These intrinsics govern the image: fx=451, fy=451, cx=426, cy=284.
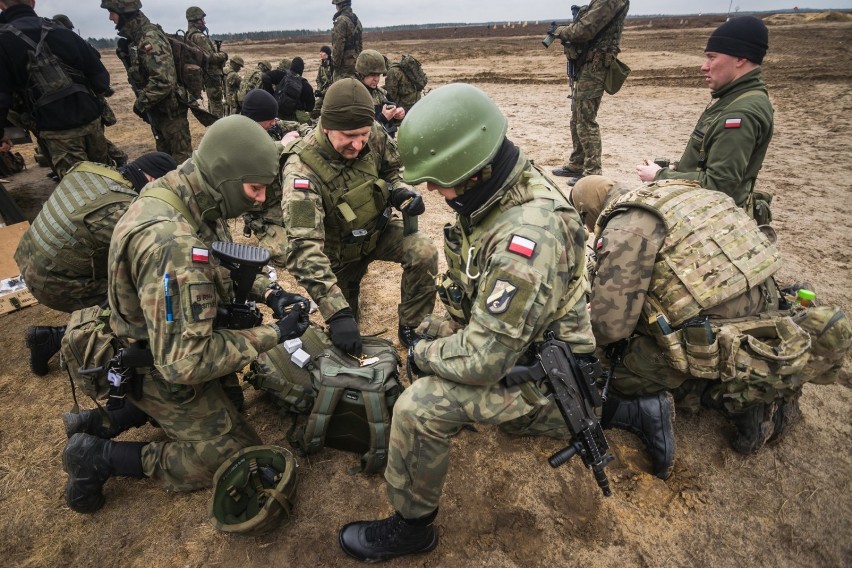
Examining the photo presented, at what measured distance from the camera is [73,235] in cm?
289

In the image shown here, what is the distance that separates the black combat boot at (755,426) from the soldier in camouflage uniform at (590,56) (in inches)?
212

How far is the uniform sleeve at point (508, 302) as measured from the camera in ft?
6.30

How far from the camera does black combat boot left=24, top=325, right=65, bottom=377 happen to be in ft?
12.2

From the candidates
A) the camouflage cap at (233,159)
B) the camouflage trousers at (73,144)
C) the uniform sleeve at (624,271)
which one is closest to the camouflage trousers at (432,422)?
the uniform sleeve at (624,271)

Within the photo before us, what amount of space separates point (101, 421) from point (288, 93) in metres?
6.62

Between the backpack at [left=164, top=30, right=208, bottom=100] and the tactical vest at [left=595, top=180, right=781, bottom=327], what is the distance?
845cm

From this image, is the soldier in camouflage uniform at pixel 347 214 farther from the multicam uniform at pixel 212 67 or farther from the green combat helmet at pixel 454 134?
the multicam uniform at pixel 212 67

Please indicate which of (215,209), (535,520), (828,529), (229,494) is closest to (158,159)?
(215,209)

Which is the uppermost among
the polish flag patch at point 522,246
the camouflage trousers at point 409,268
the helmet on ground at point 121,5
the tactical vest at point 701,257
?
the helmet on ground at point 121,5

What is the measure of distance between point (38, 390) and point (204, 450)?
210 centimetres

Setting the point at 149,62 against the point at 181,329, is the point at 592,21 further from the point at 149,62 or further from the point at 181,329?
the point at 181,329

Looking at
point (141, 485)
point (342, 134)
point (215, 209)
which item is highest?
point (342, 134)

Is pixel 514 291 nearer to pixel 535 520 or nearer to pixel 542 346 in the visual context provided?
pixel 542 346

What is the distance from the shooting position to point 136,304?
241cm
